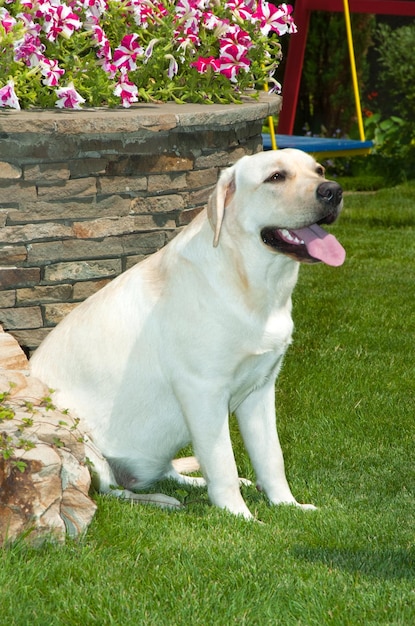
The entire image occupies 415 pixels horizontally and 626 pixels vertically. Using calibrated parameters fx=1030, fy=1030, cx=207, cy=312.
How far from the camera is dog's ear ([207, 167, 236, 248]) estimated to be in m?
3.72

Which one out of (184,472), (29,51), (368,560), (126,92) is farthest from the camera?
(126,92)

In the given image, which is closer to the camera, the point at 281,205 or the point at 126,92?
the point at 281,205

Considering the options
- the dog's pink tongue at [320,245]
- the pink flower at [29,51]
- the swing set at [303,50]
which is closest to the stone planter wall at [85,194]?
the pink flower at [29,51]

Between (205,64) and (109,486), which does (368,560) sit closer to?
(109,486)

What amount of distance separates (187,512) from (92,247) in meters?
1.53

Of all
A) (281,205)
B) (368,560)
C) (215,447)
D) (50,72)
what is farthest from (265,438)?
(50,72)

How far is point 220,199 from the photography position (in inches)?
147

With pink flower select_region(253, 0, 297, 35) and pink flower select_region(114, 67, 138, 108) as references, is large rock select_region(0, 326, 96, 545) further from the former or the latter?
pink flower select_region(253, 0, 297, 35)

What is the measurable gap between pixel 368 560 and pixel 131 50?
9.70ft

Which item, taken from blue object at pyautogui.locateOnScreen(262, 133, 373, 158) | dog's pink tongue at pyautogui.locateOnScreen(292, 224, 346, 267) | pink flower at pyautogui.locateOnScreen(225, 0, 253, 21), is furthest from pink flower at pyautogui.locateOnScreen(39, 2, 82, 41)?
blue object at pyautogui.locateOnScreen(262, 133, 373, 158)

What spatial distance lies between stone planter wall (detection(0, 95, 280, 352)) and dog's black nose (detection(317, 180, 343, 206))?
1.47 m

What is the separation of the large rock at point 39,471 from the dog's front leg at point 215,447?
423 mm

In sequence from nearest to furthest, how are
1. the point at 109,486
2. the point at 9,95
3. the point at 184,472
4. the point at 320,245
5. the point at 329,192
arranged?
1. the point at 329,192
2. the point at 320,245
3. the point at 109,486
4. the point at 184,472
5. the point at 9,95

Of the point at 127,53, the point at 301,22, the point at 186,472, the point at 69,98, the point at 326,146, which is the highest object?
the point at 127,53
